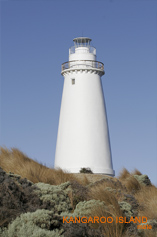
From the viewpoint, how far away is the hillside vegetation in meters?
7.04

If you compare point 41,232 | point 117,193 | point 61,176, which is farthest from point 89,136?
point 41,232

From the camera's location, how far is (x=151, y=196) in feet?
36.7

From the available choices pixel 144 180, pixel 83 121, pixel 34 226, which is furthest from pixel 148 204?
pixel 83 121

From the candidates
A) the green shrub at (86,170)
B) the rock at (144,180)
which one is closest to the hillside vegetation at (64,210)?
the rock at (144,180)

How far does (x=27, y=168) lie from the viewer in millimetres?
11125

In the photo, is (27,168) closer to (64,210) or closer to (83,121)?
(64,210)

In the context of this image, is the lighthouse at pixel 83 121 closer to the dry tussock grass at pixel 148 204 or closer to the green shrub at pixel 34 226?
the dry tussock grass at pixel 148 204

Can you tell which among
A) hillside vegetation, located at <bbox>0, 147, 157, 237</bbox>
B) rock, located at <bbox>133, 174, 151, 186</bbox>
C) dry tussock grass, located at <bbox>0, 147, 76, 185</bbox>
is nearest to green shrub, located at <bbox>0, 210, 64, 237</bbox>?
hillside vegetation, located at <bbox>0, 147, 157, 237</bbox>

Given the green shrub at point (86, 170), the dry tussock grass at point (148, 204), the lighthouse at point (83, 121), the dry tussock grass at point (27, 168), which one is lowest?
the dry tussock grass at point (148, 204)

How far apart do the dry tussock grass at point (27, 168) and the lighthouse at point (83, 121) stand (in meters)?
9.62

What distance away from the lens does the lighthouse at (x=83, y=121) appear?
22266 millimetres

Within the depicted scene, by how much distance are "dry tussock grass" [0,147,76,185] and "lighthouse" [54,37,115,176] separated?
9.62m

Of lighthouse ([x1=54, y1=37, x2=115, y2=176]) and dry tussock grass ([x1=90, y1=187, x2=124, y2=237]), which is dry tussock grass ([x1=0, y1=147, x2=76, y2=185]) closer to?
dry tussock grass ([x1=90, y1=187, x2=124, y2=237])

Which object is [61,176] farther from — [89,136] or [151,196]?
[89,136]
